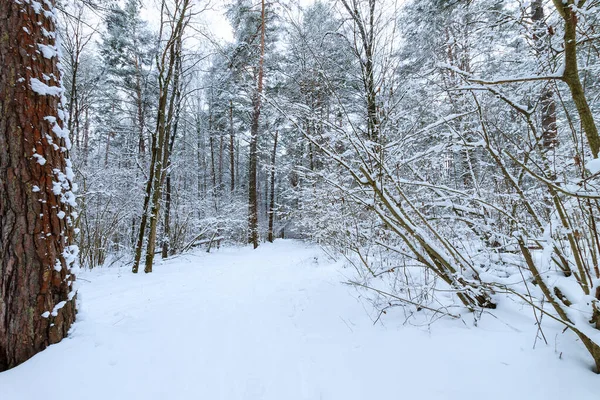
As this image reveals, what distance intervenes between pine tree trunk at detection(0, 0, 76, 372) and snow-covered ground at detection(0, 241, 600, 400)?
0.20m

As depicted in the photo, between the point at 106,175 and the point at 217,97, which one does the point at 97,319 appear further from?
the point at 217,97

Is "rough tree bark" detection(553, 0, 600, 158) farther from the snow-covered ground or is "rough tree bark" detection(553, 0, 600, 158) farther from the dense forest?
the snow-covered ground

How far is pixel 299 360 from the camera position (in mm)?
1720

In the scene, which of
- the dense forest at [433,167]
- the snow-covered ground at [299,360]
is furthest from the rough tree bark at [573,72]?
the snow-covered ground at [299,360]

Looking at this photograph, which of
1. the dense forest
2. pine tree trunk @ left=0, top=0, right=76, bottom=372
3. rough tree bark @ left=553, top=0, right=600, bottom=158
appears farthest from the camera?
pine tree trunk @ left=0, top=0, right=76, bottom=372

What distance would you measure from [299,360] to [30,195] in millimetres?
1957

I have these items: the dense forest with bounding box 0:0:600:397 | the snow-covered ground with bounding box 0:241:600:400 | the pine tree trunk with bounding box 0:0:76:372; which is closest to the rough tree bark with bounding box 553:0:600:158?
the dense forest with bounding box 0:0:600:397

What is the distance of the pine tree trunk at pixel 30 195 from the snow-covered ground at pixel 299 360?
197 millimetres

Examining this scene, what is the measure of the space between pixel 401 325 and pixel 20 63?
3.08 metres

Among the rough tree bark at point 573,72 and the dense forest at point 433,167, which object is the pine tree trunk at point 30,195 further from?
the rough tree bark at point 573,72

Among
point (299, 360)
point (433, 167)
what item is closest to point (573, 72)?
point (433, 167)

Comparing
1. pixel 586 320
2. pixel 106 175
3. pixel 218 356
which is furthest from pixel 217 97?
pixel 586 320

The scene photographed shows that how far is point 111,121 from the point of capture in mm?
12125

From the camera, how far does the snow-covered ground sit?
1.23 metres
